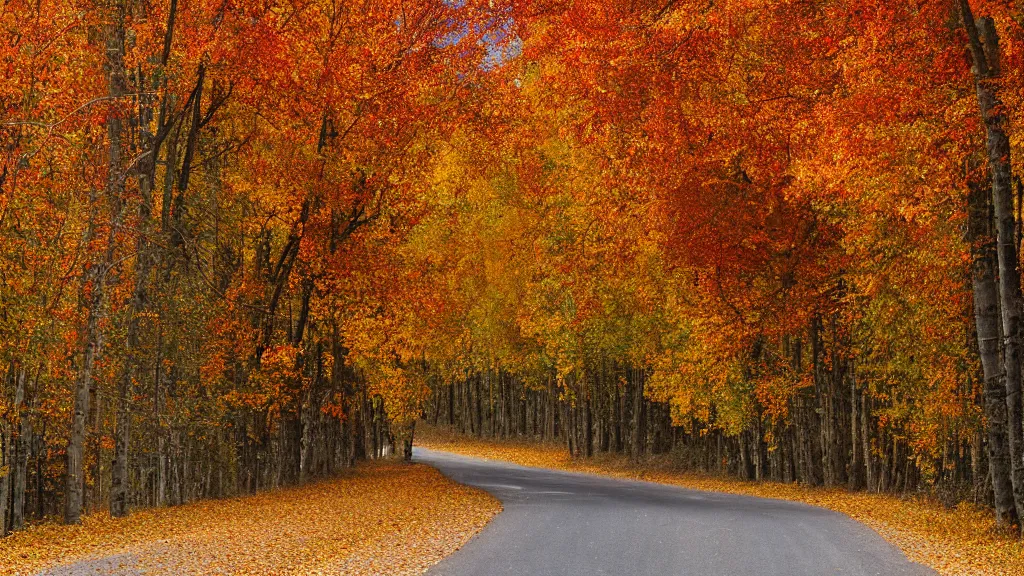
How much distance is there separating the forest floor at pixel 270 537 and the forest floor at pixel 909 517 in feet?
22.3

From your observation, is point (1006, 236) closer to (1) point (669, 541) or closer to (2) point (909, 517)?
(2) point (909, 517)

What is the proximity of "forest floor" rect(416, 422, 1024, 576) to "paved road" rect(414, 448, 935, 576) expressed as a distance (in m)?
0.54

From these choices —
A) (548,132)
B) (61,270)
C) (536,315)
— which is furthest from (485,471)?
(61,270)

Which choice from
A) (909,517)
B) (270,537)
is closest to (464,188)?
(909,517)

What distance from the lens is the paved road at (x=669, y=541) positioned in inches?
486

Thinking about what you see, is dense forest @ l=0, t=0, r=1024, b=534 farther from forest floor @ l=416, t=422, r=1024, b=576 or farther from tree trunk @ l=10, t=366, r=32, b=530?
forest floor @ l=416, t=422, r=1024, b=576

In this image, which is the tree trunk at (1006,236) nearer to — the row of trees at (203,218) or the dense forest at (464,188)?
the dense forest at (464,188)

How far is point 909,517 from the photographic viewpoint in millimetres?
19375

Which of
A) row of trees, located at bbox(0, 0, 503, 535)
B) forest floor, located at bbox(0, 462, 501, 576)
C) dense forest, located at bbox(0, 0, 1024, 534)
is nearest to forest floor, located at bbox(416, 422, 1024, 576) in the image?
dense forest, located at bbox(0, 0, 1024, 534)

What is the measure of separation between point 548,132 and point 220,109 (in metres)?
16.7

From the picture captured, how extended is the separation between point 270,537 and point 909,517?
11962 mm

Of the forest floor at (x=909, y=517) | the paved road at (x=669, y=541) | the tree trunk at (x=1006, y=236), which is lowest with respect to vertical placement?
the forest floor at (x=909, y=517)

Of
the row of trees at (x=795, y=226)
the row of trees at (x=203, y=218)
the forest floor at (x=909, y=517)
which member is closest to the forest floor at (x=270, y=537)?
the row of trees at (x=203, y=218)

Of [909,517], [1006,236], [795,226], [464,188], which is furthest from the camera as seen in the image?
[464,188]
